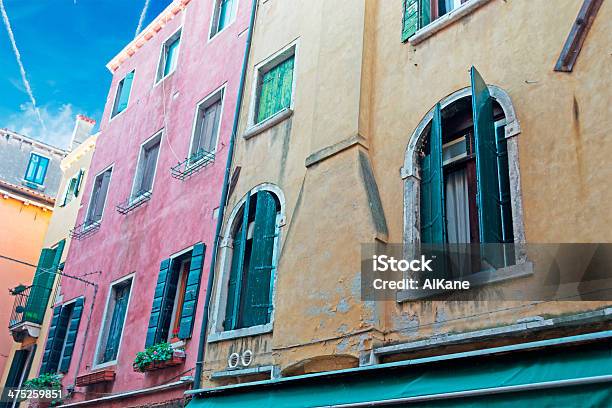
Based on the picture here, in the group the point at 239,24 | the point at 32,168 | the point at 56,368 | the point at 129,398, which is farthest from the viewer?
the point at 32,168

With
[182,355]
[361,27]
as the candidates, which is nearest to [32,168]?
[182,355]

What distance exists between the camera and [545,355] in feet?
16.6

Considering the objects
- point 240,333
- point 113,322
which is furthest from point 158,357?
point 113,322

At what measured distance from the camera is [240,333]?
8383 millimetres

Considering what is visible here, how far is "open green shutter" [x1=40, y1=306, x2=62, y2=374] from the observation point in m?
12.9

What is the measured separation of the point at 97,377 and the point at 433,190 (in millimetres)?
6765

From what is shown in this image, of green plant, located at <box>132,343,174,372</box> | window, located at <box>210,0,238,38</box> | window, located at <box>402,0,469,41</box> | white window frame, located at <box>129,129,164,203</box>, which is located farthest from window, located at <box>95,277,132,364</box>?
window, located at <box>402,0,469,41</box>

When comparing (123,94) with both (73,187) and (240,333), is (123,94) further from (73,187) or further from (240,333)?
(240,333)

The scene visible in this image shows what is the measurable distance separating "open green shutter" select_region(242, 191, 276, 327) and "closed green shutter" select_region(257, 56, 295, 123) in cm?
154

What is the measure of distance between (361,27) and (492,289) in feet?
13.5

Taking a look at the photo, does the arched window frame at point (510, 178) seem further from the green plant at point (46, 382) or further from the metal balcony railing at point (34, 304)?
the metal balcony railing at point (34, 304)

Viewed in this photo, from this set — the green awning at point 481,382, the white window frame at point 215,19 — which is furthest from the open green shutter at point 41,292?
the green awning at point 481,382

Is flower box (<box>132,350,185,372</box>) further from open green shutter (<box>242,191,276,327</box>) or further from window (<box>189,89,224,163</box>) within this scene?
window (<box>189,89,224,163</box>)

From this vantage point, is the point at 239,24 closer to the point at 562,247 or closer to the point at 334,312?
the point at 334,312
